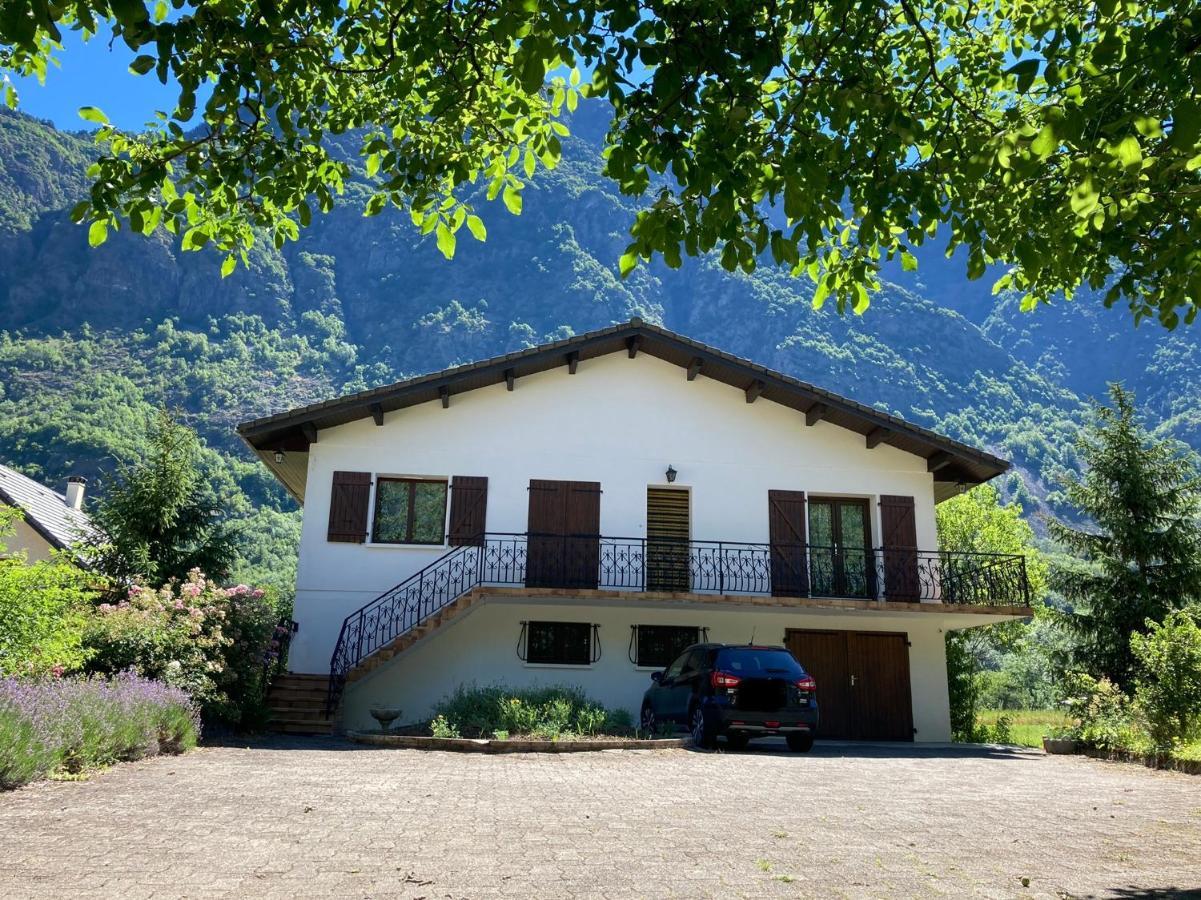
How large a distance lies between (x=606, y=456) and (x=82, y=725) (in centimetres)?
1167

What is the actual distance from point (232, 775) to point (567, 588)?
8.75m

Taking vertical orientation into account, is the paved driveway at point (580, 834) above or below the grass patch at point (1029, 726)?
above

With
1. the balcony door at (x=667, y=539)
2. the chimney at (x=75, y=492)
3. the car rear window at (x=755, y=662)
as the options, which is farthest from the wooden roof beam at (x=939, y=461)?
the chimney at (x=75, y=492)

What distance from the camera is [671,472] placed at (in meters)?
18.2

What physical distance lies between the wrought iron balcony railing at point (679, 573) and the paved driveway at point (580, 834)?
7.08 m

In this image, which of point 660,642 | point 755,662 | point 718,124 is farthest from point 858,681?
point 718,124

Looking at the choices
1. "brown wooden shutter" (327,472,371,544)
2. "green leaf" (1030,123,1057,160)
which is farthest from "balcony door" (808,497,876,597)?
"green leaf" (1030,123,1057,160)

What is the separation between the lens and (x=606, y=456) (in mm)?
18391

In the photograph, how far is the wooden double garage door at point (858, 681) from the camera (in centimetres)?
1786

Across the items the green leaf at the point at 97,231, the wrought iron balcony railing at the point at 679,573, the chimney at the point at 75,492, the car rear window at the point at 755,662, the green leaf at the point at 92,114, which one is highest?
the chimney at the point at 75,492

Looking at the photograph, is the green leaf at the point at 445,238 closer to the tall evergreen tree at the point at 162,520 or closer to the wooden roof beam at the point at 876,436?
the wooden roof beam at the point at 876,436

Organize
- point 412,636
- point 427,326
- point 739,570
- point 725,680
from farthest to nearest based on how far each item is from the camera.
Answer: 1. point 427,326
2. point 739,570
3. point 412,636
4. point 725,680

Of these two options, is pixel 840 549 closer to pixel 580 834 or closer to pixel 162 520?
pixel 580 834

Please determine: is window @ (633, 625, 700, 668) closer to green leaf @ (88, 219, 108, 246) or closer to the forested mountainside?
green leaf @ (88, 219, 108, 246)
